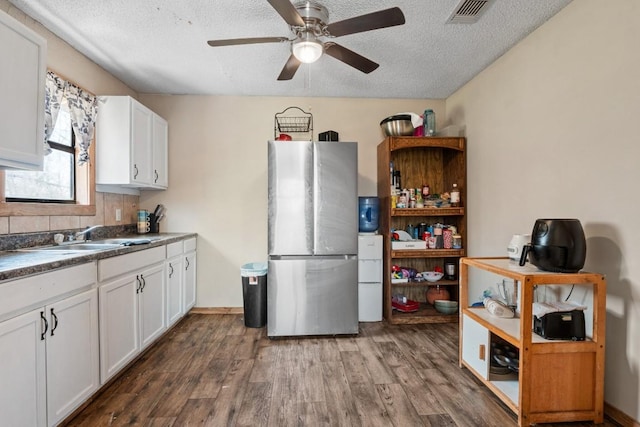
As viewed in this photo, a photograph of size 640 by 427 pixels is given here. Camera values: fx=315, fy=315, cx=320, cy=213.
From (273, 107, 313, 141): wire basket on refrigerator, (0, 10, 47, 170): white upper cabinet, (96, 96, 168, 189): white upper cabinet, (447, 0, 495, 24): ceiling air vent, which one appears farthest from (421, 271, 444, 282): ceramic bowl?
(0, 10, 47, 170): white upper cabinet

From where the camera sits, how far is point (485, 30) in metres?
2.31

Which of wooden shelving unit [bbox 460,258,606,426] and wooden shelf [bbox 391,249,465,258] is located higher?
wooden shelf [bbox 391,249,465,258]

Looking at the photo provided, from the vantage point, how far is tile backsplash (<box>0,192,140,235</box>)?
199 cm

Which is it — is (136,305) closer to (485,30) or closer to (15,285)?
(15,285)

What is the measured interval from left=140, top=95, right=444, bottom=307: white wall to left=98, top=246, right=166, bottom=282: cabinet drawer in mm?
880

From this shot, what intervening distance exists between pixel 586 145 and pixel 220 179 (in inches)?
127

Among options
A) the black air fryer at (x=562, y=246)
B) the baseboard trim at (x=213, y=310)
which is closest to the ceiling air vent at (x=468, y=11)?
the black air fryer at (x=562, y=246)

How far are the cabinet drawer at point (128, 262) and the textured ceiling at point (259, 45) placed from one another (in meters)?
1.63

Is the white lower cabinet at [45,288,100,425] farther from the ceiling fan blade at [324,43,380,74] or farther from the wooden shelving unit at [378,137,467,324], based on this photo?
the wooden shelving unit at [378,137,467,324]

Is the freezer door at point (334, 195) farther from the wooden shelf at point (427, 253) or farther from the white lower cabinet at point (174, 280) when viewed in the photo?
the white lower cabinet at point (174, 280)

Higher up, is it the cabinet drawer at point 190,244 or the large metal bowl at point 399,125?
the large metal bowl at point 399,125

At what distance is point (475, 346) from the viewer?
2121mm

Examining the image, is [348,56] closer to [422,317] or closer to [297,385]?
[297,385]

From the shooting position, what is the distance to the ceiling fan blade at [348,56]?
203 cm
